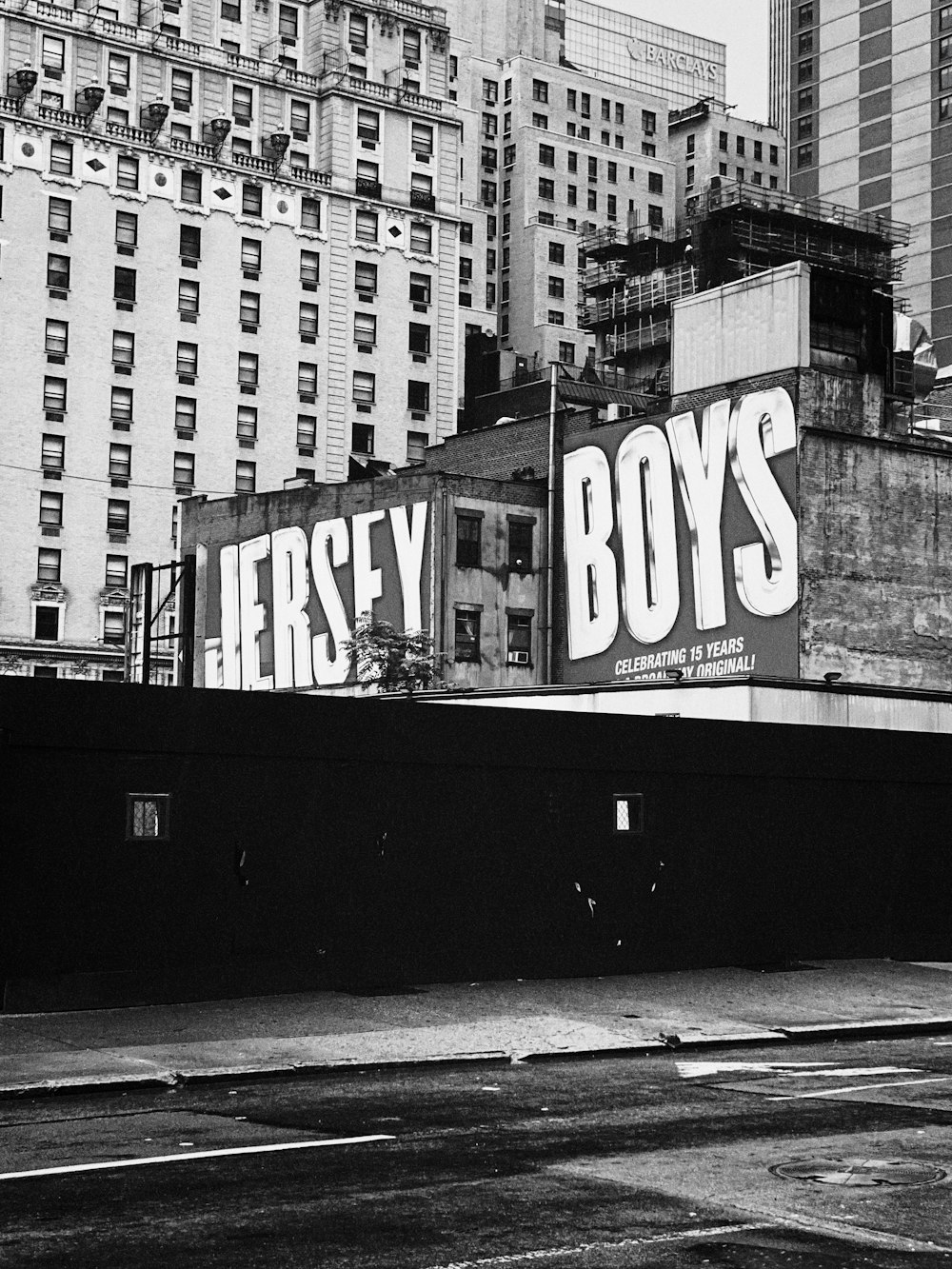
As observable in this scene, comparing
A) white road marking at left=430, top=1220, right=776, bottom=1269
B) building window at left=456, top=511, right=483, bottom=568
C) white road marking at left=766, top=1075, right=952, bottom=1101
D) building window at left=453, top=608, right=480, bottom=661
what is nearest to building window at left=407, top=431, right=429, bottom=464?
building window at left=456, top=511, right=483, bottom=568

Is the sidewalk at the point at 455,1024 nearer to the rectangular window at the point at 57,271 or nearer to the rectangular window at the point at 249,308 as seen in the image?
the rectangular window at the point at 57,271

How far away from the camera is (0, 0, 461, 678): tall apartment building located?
86.6m

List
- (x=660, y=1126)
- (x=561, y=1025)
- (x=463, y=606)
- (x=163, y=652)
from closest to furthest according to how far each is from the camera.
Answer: (x=660, y=1126)
(x=561, y=1025)
(x=463, y=606)
(x=163, y=652)

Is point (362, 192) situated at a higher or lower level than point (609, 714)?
higher

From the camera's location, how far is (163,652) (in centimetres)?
8531

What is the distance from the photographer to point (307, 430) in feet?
314

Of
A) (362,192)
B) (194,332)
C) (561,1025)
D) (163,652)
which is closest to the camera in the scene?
(561,1025)

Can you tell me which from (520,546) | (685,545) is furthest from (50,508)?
(685,545)

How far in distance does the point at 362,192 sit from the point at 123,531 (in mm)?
26736

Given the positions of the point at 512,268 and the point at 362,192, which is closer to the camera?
the point at 362,192

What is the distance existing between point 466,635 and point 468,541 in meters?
3.10

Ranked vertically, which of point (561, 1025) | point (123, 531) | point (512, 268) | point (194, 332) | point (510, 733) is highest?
point (512, 268)

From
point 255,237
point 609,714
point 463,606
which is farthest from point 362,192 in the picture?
point 609,714

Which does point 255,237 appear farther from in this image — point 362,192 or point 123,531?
point 123,531
